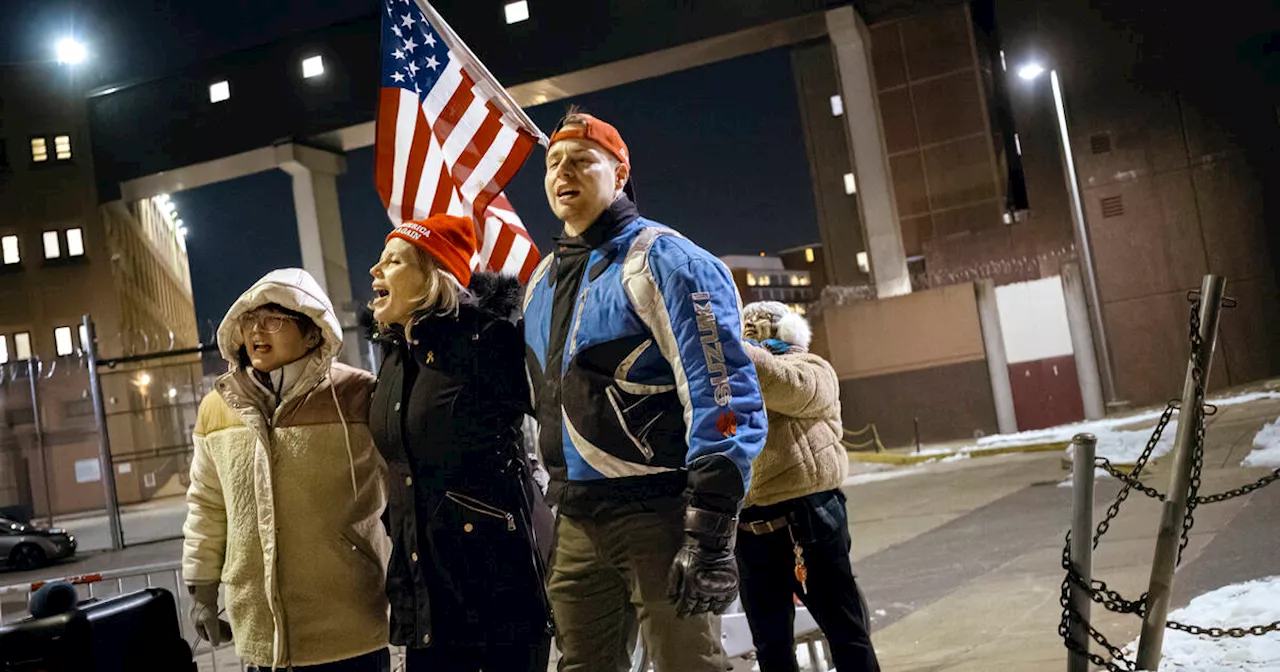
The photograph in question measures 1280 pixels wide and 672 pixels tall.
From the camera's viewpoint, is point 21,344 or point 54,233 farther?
point 54,233

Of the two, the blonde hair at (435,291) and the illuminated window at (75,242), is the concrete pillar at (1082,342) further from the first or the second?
the illuminated window at (75,242)

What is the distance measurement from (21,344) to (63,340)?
156 centimetres

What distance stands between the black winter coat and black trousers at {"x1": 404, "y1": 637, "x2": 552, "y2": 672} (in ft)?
0.11

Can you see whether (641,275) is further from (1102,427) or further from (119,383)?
(119,383)

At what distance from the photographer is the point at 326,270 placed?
33469 millimetres

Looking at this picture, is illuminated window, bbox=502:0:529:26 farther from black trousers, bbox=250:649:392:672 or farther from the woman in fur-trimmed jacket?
black trousers, bbox=250:649:392:672

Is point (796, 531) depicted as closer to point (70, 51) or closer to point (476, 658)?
point (476, 658)

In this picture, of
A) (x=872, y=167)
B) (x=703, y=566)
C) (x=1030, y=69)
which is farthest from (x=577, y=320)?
(x=872, y=167)

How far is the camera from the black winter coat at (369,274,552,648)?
12.6ft

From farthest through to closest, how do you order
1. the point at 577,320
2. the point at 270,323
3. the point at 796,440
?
the point at 796,440
the point at 270,323
the point at 577,320

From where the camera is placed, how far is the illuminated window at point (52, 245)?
44.3m

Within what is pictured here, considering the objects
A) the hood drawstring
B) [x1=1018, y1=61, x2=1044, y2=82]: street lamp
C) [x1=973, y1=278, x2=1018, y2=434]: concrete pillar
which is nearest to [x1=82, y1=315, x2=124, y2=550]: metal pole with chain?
the hood drawstring

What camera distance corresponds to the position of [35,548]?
1936cm

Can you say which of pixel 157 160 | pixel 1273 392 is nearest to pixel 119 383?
pixel 157 160
